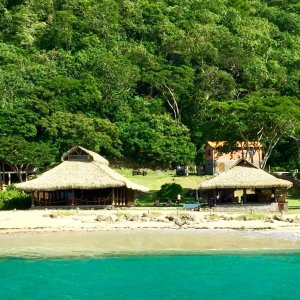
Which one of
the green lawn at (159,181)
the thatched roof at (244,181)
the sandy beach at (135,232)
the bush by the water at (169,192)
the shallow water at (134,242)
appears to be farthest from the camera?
the green lawn at (159,181)

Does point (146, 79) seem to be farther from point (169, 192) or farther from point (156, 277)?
point (156, 277)

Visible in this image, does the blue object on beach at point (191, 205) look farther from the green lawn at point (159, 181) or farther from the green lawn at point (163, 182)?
the green lawn at point (159, 181)

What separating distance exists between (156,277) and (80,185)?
18.3 metres

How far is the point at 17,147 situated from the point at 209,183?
18.6 meters

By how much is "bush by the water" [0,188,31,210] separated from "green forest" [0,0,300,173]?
807 centimetres

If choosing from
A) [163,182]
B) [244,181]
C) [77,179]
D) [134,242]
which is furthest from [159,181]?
[134,242]

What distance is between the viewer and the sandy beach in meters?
26.2

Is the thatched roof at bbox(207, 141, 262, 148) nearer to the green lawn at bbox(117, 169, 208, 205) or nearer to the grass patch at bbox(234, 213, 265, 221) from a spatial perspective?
the green lawn at bbox(117, 169, 208, 205)

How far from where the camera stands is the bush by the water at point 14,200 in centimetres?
4016

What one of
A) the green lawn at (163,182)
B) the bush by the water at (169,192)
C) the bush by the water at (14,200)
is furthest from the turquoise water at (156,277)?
the green lawn at (163,182)

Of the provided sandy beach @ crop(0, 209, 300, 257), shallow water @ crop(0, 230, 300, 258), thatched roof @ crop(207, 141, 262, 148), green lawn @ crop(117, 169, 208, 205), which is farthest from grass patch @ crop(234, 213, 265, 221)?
thatched roof @ crop(207, 141, 262, 148)

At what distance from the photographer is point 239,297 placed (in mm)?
18906

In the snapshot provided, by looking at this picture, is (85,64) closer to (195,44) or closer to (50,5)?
(195,44)

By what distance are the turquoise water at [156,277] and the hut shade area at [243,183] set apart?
1449 centimetres
